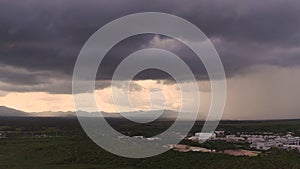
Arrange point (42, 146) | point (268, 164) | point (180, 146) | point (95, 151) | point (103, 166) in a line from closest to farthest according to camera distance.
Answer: point (268, 164) < point (103, 166) < point (95, 151) < point (180, 146) < point (42, 146)

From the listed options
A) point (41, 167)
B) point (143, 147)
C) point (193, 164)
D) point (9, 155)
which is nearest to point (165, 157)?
point (193, 164)

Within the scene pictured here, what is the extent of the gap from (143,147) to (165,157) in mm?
9908

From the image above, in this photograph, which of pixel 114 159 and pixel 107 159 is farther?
pixel 107 159

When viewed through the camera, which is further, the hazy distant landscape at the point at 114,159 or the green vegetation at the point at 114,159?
the hazy distant landscape at the point at 114,159

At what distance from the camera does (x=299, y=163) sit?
38.5m

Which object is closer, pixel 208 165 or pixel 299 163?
pixel 299 163

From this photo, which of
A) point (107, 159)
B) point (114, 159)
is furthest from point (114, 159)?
point (107, 159)

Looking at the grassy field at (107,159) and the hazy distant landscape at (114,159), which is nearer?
the grassy field at (107,159)

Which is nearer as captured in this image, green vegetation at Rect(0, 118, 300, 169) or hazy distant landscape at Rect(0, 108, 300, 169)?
green vegetation at Rect(0, 118, 300, 169)

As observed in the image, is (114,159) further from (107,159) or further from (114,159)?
(107,159)

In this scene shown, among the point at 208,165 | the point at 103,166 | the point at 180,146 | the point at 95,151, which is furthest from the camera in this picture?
the point at 180,146

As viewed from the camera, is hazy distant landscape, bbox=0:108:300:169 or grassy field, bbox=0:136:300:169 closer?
grassy field, bbox=0:136:300:169

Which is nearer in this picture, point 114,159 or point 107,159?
point 114,159

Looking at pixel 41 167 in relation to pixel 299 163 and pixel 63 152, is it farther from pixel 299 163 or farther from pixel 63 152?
pixel 299 163
